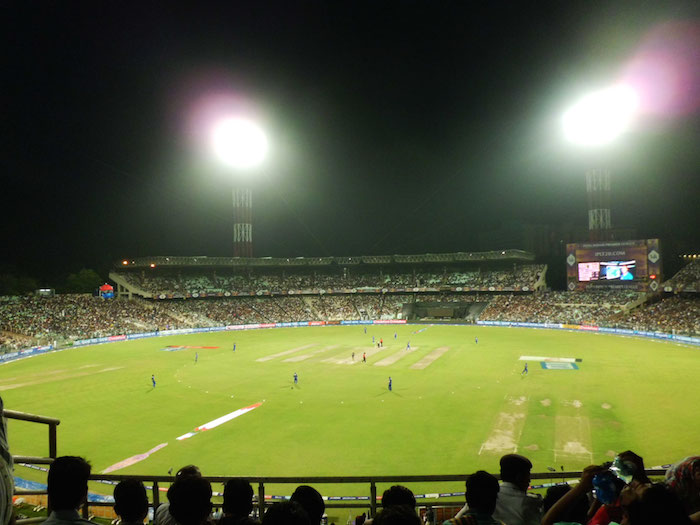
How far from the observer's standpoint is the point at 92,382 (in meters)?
33.5

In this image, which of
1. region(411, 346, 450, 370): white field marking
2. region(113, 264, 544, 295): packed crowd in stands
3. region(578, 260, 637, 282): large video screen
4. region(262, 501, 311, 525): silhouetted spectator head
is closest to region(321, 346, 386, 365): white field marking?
region(411, 346, 450, 370): white field marking

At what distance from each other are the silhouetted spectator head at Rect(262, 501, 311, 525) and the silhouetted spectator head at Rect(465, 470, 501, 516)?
55.2 inches

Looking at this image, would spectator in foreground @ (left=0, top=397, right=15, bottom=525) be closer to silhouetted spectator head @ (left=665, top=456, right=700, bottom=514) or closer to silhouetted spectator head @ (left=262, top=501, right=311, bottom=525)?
silhouetted spectator head @ (left=262, top=501, right=311, bottom=525)

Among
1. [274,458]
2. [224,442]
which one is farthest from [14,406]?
[274,458]

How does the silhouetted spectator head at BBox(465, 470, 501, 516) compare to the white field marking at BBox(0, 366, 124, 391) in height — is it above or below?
above

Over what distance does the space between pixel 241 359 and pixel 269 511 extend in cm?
4170

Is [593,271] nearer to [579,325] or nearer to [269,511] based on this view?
[579,325]

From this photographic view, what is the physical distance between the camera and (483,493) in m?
3.58

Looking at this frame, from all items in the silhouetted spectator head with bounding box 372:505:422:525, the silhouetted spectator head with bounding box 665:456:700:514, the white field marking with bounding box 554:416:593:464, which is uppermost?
the silhouetted spectator head with bounding box 372:505:422:525

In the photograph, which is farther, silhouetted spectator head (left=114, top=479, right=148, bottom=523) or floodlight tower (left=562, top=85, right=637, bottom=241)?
floodlight tower (left=562, top=85, right=637, bottom=241)

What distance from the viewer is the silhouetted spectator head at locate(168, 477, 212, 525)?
328 cm

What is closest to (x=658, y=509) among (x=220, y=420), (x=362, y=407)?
(x=220, y=420)

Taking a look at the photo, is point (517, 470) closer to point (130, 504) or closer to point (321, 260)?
point (130, 504)

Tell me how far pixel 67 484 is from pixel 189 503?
0.95 m
